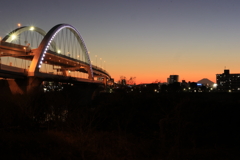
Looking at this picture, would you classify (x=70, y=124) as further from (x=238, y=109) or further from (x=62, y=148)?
(x=238, y=109)

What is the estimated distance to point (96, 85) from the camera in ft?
176

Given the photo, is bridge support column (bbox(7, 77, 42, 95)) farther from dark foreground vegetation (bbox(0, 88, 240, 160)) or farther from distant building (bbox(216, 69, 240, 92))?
distant building (bbox(216, 69, 240, 92))

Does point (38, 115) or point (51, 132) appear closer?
Answer: point (51, 132)

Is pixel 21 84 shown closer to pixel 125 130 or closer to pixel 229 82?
pixel 125 130

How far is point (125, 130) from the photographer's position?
46.6 feet

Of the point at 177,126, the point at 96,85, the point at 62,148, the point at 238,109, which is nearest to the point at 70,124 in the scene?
the point at 62,148

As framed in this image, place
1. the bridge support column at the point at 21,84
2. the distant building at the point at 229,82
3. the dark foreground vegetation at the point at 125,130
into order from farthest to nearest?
the distant building at the point at 229,82 < the bridge support column at the point at 21,84 < the dark foreground vegetation at the point at 125,130

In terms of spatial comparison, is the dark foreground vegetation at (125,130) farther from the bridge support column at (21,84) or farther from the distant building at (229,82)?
the distant building at (229,82)

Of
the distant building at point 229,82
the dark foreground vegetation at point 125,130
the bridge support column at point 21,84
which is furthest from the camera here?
the distant building at point 229,82

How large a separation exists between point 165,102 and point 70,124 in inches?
288

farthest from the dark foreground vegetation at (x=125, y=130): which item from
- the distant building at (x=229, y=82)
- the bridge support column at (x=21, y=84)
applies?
the distant building at (x=229, y=82)

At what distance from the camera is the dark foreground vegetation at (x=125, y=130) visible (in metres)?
10.2

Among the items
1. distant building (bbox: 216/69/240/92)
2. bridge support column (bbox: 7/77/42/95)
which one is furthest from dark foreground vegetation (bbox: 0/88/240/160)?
distant building (bbox: 216/69/240/92)

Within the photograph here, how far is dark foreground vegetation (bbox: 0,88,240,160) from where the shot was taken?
1017cm
